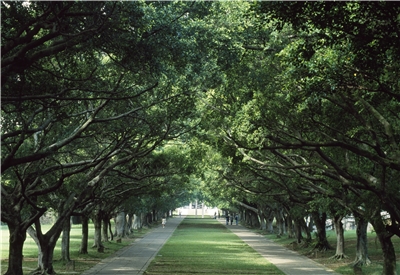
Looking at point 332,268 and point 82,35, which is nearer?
point 82,35

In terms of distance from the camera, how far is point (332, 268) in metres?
26.3

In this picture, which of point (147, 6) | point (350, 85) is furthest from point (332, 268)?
point (147, 6)

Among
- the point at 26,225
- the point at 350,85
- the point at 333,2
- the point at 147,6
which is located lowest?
the point at 26,225

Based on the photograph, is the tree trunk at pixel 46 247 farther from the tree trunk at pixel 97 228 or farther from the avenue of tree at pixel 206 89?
the tree trunk at pixel 97 228

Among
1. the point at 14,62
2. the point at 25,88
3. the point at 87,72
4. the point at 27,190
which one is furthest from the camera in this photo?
the point at 27,190

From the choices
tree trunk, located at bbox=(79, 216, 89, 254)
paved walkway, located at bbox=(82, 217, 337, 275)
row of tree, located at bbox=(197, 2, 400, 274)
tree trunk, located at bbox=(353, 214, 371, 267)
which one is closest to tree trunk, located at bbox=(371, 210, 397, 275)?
row of tree, located at bbox=(197, 2, 400, 274)

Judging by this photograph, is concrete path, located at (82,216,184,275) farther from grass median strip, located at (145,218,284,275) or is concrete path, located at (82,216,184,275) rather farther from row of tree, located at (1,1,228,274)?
row of tree, located at (1,1,228,274)

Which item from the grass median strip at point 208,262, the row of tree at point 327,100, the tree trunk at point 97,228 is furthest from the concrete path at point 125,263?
the row of tree at point 327,100

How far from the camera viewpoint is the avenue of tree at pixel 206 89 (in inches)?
433

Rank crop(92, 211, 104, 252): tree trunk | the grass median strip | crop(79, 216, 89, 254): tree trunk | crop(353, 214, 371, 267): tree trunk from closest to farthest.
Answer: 1. the grass median strip
2. crop(353, 214, 371, 267): tree trunk
3. crop(79, 216, 89, 254): tree trunk
4. crop(92, 211, 104, 252): tree trunk

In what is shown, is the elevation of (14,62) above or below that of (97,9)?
below

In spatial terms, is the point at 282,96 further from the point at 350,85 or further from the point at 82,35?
the point at 82,35

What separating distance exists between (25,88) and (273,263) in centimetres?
1732

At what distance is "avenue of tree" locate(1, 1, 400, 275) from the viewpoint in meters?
11.0
